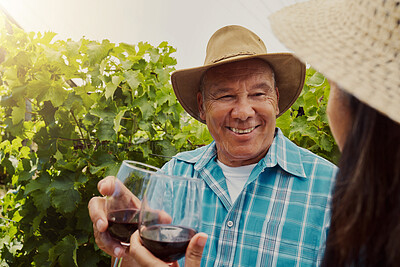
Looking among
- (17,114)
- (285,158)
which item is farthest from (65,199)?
(285,158)

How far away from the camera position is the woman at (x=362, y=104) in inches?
25.9

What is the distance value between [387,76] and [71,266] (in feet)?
8.41

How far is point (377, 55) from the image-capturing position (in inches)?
26.6

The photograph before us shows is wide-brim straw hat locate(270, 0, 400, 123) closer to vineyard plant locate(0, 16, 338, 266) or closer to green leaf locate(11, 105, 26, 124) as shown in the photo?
vineyard plant locate(0, 16, 338, 266)

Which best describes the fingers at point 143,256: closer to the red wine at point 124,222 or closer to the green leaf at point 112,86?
the red wine at point 124,222

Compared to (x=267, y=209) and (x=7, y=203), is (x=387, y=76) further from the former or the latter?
(x=7, y=203)

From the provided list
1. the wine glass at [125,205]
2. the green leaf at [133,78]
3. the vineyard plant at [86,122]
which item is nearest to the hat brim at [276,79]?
the vineyard plant at [86,122]

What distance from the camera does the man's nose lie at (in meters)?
2.03

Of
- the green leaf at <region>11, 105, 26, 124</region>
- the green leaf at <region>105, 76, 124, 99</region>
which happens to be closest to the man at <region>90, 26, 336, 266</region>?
the green leaf at <region>105, 76, 124, 99</region>

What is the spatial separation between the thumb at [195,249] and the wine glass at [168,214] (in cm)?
6

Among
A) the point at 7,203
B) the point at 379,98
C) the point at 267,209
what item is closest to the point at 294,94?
the point at 267,209

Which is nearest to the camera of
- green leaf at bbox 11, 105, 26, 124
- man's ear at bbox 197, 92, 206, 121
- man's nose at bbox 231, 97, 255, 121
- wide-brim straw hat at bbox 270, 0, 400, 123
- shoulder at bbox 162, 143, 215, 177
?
wide-brim straw hat at bbox 270, 0, 400, 123

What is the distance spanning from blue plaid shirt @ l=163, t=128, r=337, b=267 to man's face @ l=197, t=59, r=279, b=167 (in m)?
0.12

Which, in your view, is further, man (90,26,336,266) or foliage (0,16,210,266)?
foliage (0,16,210,266)
